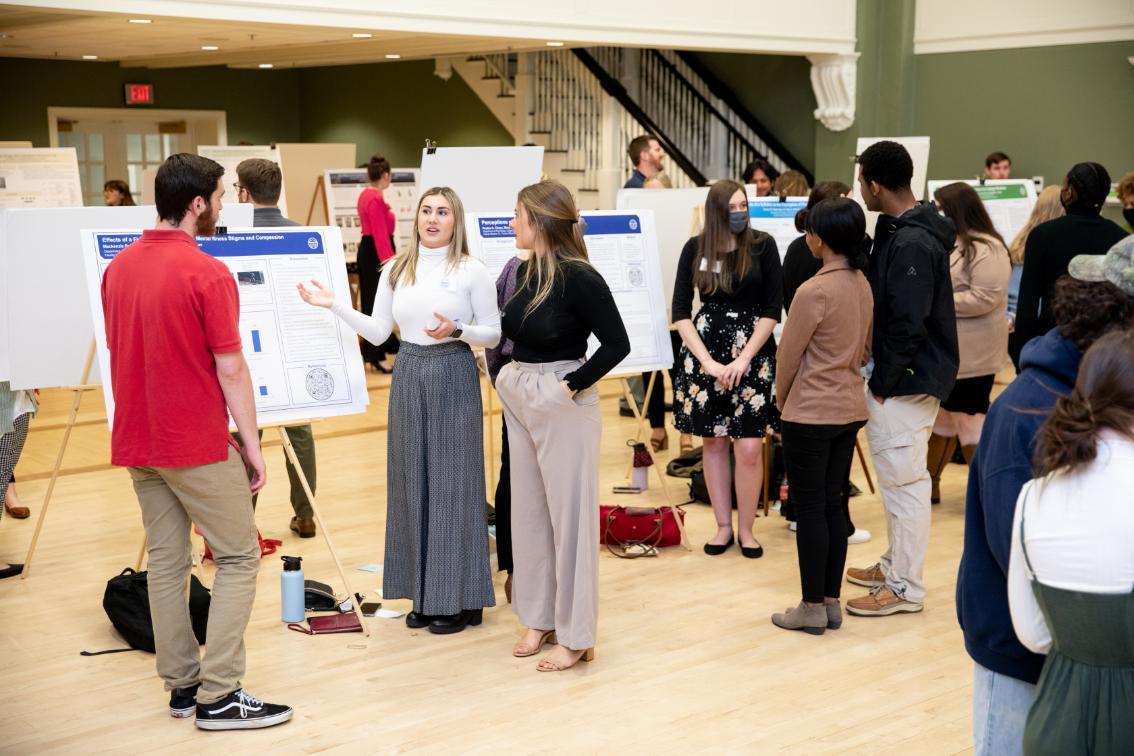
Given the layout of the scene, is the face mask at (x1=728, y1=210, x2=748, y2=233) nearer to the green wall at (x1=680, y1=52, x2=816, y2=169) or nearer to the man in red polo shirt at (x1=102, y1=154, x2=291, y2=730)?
the man in red polo shirt at (x1=102, y1=154, x2=291, y2=730)

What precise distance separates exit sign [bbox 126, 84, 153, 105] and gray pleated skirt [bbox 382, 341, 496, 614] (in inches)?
492

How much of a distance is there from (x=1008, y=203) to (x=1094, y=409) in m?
7.63

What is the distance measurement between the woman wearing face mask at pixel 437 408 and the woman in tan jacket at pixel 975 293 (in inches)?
99.3

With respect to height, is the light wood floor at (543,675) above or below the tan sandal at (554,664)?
below

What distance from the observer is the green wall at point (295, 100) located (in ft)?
47.9

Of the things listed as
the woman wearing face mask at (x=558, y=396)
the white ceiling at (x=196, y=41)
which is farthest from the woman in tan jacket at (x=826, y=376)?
the white ceiling at (x=196, y=41)

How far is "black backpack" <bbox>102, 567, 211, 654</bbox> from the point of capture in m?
4.13

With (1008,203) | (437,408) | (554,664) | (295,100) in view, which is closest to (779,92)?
(1008,203)

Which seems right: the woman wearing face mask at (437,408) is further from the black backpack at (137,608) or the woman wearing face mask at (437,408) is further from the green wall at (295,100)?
the green wall at (295,100)

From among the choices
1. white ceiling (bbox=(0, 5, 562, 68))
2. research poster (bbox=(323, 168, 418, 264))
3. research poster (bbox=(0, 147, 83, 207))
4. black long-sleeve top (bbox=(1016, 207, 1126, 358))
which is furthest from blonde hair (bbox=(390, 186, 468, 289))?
research poster (bbox=(323, 168, 418, 264))

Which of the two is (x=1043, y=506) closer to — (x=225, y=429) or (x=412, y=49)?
(x=225, y=429)

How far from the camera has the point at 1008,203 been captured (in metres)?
8.98

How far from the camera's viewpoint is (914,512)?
A: 4.41 meters

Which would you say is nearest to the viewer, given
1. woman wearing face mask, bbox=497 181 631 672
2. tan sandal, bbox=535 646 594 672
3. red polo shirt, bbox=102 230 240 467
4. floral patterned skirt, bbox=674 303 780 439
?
red polo shirt, bbox=102 230 240 467
